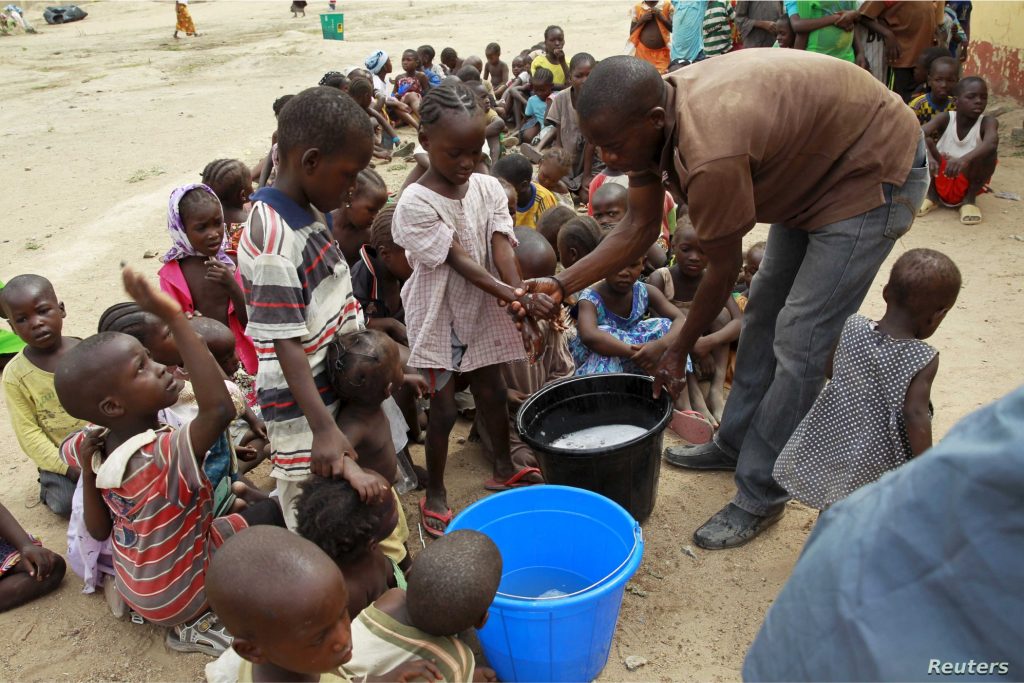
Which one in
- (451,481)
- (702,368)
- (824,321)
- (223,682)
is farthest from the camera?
(702,368)

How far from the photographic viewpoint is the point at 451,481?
320 cm

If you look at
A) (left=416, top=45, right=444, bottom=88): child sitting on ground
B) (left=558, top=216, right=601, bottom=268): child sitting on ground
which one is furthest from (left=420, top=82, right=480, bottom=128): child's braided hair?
(left=416, top=45, right=444, bottom=88): child sitting on ground

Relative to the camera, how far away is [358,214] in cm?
369

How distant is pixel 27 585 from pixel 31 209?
6.25 metres

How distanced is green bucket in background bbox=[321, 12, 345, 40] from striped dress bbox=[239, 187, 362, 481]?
16.3m

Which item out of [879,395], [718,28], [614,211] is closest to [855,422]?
[879,395]

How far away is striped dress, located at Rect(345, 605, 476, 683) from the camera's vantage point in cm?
191

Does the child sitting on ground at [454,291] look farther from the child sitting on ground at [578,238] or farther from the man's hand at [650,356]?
the child sitting on ground at [578,238]

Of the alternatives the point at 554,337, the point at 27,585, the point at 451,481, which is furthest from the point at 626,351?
the point at 27,585

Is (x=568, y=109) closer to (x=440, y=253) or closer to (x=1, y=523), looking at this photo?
(x=440, y=253)

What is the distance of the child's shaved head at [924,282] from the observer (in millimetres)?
2139

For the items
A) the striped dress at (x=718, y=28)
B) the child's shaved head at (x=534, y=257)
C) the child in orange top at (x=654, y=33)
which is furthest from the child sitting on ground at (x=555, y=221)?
the child in orange top at (x=654, y=33)

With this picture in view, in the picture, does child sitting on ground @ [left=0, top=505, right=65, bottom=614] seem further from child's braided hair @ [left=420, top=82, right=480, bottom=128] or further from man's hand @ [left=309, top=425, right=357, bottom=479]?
child's braided hair @ [left=420, top=82, right=480, bottom=128]

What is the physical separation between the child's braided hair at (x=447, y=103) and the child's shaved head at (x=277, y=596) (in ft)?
4.84
